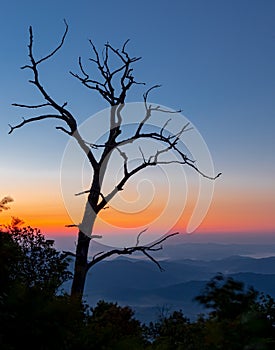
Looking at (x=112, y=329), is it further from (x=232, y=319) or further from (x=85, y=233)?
(x=85, y=233)

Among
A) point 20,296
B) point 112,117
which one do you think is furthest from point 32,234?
point 20,296

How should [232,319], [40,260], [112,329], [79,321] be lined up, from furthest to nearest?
[40,260]
[112,329]
[79,321]
[232,319]

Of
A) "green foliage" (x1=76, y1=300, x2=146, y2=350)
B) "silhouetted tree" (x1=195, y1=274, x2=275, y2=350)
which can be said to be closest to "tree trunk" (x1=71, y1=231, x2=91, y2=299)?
"green foliage" (x1=76, y1=300, x2=146, y2=350)

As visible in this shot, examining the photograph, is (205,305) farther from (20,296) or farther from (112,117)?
(112,117)

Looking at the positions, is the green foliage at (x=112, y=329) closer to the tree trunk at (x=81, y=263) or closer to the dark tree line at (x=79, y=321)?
the dark tree line at (x=79, y=321)

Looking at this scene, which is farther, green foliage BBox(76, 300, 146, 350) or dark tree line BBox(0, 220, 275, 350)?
green foliage BBox(76, 300, 146, 350)

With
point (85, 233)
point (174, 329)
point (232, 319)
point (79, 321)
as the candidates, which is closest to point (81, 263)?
point (85, 233)

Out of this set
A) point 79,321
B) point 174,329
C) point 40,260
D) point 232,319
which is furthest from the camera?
point 174,329

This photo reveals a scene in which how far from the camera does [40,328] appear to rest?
6.22 meters

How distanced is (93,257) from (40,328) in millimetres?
9197

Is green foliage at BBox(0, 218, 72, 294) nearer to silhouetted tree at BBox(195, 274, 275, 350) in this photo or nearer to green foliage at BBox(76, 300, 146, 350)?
green foliage at BBox(76, 300, 146, 350)

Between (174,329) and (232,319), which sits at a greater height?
(174,329)

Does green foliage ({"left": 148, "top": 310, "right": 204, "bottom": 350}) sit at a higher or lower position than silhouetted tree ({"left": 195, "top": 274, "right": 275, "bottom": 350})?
higher

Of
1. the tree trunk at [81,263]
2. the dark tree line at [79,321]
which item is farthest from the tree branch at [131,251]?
the dark tree line at [79,321]
